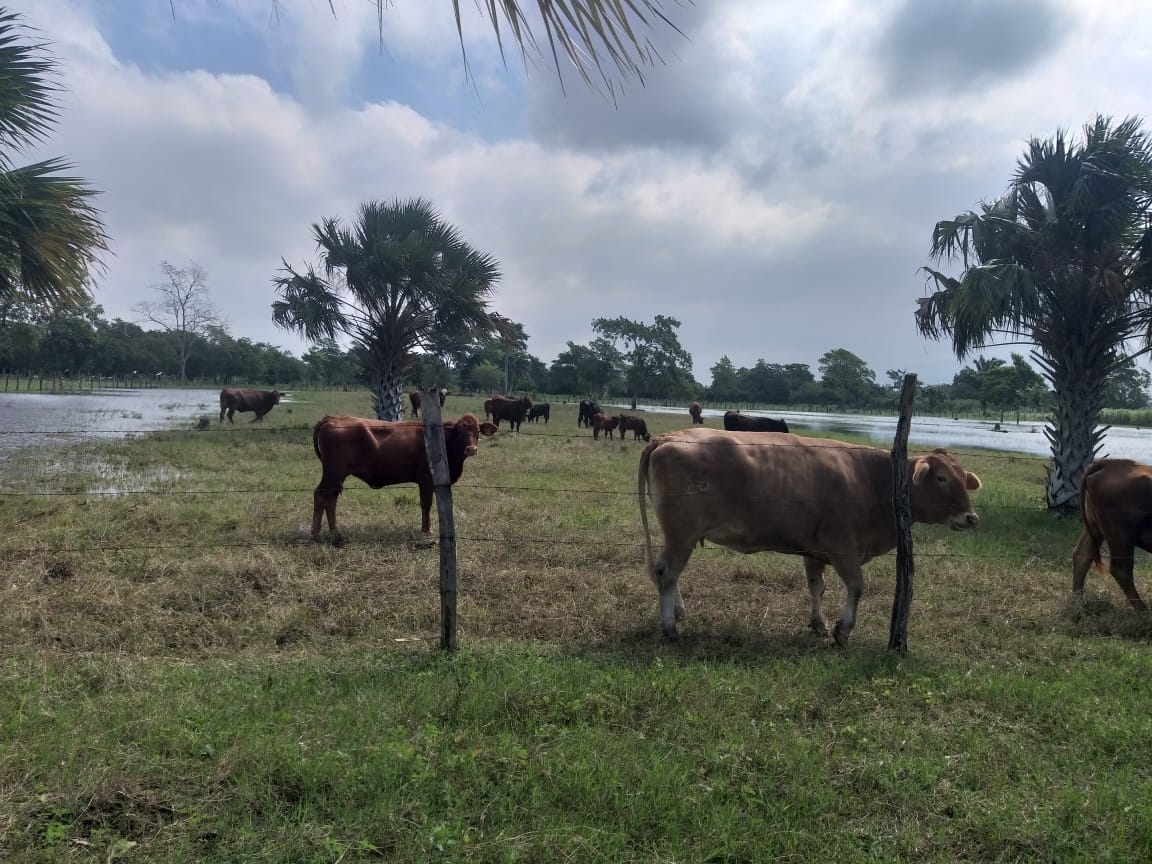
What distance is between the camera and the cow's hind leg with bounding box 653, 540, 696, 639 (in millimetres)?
4922

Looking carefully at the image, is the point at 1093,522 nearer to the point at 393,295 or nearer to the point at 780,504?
the point at 780,504

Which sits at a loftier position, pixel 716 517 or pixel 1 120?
pixel 1 120

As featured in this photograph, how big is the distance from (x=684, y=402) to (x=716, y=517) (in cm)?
6217

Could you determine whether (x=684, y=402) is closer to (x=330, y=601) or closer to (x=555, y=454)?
(x=555, y=454)

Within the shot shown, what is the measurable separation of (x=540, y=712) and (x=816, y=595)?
2.88 meters

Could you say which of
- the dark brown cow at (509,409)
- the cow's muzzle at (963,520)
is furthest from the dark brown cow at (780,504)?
the dark brown cow at (509,409)

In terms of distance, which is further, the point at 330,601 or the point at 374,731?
the point at 330,601

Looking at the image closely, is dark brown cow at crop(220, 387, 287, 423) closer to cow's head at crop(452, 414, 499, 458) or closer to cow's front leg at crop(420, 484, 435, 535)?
cow's head at crop(452, 414, 499, 458)

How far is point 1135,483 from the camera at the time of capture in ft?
19.3

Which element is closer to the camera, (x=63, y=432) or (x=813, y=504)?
(x=813, y=504)

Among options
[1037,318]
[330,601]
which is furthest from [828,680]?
[1037,318]

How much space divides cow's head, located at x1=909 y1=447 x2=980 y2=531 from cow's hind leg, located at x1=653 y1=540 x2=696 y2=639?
203cm

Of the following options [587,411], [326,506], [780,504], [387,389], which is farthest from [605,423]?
[780,504]

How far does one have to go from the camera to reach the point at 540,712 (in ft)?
11.3
